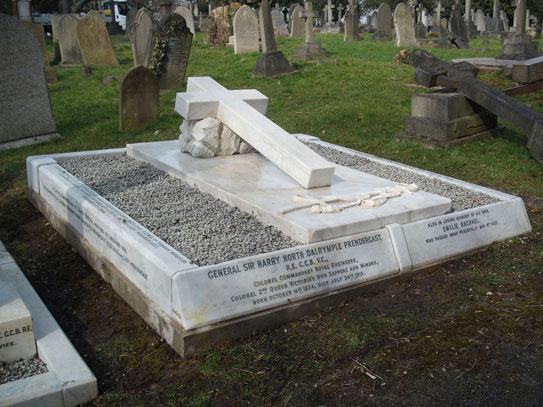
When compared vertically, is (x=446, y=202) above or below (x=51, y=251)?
above

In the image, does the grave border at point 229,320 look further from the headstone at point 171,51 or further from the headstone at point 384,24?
the headstone at point 384,24

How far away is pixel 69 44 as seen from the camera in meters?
17.4

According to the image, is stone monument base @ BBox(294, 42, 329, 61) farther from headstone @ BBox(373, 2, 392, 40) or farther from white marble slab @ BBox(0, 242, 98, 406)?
white marble slab @ BBox(0, 242, 98, 406)

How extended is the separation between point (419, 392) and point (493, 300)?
4.16 ft

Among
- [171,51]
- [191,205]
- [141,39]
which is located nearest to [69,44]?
[141,39]

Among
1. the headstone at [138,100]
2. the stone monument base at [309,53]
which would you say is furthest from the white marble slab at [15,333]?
the stone monument base at [309,53]

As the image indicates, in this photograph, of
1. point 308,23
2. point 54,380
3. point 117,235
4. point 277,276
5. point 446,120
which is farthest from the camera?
point 308,23

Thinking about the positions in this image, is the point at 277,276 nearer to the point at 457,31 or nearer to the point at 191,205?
the point at 191,205

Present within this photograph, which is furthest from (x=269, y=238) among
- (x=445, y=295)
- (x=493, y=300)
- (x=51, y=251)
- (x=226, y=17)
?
(x=226, y=17)

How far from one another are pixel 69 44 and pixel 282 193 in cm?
1422

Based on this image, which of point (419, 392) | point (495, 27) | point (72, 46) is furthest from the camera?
point (495, 27)

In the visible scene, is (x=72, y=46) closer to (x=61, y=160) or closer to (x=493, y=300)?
(x=61, y=160)

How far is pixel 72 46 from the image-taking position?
57.1 ft

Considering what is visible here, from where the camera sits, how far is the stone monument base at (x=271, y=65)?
1320 cm
